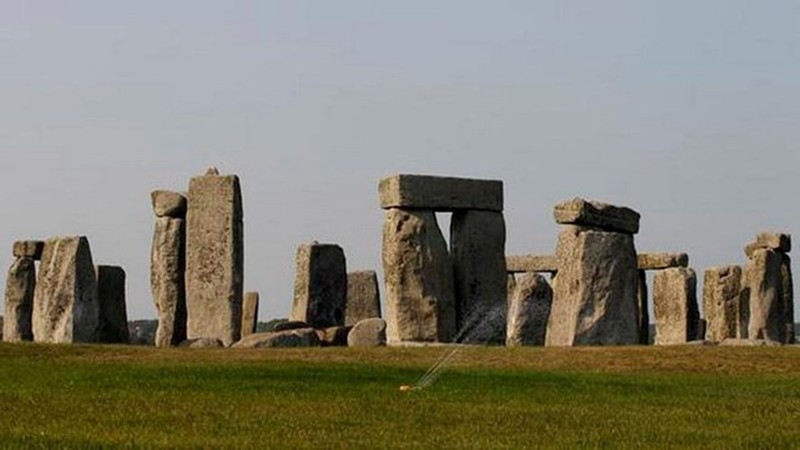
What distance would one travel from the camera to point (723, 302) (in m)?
42.8

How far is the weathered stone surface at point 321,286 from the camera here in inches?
1483

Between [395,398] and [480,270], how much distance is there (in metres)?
15.3

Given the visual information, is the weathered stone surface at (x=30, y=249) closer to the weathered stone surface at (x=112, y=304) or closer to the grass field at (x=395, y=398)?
the weathered stone surface at (x=112, y=304)

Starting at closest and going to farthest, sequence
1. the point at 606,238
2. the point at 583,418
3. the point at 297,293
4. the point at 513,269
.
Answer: the point at 583,418 → the point at 606,238 → the point at 297,293 → the point at 513,269

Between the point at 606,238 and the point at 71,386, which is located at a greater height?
the point at 606,238

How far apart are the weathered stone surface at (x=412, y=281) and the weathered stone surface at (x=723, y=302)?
1114cm

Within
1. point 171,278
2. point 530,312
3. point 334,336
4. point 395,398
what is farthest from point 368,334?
point 395,398

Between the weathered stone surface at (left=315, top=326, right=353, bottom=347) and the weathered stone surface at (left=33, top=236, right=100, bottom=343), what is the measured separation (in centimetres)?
466

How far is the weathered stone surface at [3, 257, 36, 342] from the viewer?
126 ft

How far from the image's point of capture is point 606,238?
Answer: 3109 cm

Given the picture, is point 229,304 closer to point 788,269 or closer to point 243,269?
point 243,269

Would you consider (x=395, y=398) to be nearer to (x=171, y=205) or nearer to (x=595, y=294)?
(x=595, y=294)

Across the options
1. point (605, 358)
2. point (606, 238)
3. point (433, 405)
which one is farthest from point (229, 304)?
point (433, 405)

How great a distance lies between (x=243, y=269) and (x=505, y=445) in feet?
67.9
